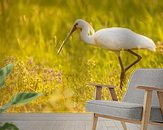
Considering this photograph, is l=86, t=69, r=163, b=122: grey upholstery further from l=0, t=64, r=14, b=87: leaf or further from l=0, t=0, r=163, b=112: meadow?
l=0, t=64, r=14, b=87: leaf

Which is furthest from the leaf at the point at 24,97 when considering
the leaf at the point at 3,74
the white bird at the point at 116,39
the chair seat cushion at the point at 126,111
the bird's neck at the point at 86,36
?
the bird's neck at the point at 86,36

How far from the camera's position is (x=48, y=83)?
562cm

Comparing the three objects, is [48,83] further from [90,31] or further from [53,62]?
[90,31]

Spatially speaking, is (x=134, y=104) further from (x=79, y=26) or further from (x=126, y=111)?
(x=79, y=26)

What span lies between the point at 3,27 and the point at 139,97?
2.65 metres

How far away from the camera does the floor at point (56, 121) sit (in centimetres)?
512

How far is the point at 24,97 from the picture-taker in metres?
1.23

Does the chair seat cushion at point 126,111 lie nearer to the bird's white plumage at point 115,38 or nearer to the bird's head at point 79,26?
the bird's white plumage at point 115,38

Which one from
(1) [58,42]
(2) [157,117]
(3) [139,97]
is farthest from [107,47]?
(2) [157,117]

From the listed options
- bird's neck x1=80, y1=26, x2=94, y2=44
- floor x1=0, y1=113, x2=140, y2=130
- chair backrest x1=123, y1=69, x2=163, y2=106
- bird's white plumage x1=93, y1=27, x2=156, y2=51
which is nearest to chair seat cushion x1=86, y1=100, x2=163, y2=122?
chair backrest x1=123, y1=69, x2=163, y2=106

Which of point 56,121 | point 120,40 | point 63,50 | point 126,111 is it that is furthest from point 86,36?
point 126,111

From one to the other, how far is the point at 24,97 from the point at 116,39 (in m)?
4.36

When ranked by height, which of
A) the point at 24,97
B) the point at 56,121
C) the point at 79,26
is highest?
the point at 79,26

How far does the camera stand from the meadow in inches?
221
